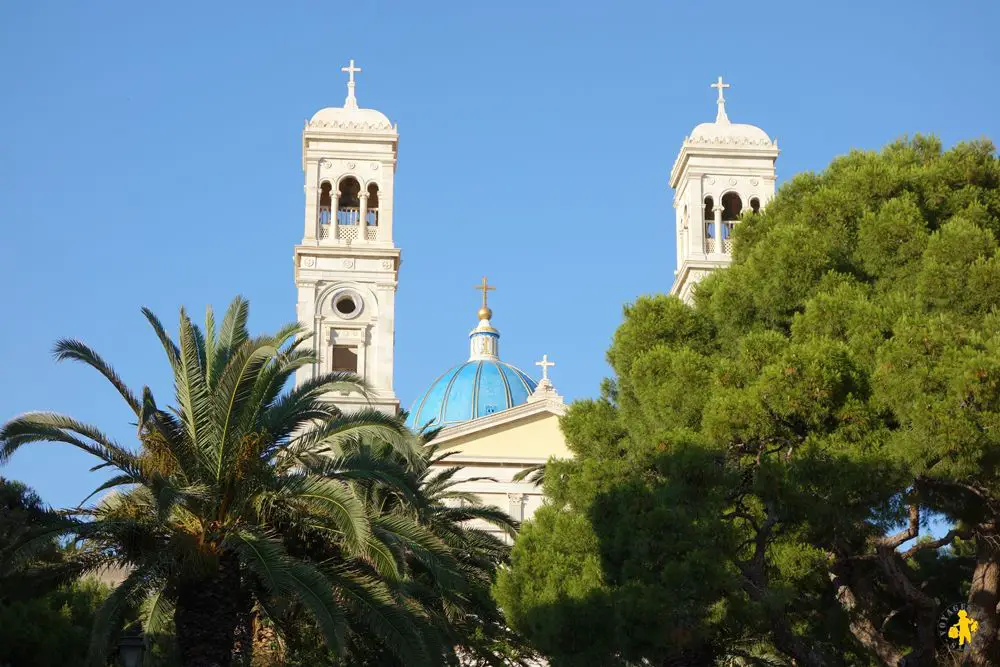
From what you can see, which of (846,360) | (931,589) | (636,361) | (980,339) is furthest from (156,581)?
(931,589)

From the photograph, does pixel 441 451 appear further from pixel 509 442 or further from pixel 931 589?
pixel 931 589

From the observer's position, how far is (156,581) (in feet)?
68.4

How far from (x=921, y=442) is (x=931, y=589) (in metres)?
8.79

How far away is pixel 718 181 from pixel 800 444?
86.7ft

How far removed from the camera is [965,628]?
1972cm

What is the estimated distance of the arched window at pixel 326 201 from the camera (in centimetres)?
4525

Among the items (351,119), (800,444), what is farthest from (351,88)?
(800,444)

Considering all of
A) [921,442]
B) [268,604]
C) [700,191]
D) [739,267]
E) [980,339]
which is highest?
[700,191]

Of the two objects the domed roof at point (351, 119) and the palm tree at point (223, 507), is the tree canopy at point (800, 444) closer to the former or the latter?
the palm tree at point (223, 507)

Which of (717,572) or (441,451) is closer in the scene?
(717,572)

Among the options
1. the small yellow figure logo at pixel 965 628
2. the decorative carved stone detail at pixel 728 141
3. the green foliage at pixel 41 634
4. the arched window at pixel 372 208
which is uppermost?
the decorative carved stone detail at pixel 728 141

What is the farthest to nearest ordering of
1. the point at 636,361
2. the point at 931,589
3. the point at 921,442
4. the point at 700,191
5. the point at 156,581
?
the point at 700,191 < the point at 931,589 < the point at 636,361 < the point at 156,581 < the point at 921,442

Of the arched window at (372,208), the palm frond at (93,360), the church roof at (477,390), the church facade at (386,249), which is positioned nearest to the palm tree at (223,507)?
the palm frond at (93,360)

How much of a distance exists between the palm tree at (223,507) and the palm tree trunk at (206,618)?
18 mm
